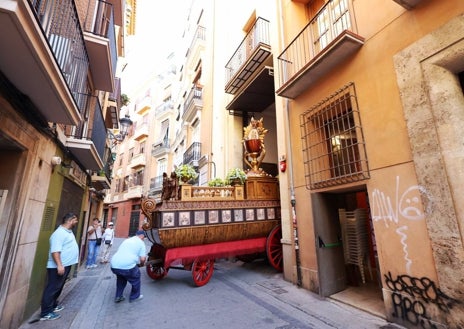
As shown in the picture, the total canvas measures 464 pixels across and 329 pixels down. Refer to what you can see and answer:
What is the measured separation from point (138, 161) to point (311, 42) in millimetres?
23490

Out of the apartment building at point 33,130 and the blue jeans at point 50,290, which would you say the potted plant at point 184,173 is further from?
the blue jeans at point 50,290

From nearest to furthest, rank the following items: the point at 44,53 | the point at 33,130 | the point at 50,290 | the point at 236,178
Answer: the point at 44,53 < the point at 33,130 < the point at 50,290 < the point at 236,178

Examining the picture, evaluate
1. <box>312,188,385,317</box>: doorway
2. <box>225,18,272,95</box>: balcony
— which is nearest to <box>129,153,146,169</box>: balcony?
<box>225,18,272,95</box>: balcony

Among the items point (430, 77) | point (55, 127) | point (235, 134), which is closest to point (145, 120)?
point (235, 134)

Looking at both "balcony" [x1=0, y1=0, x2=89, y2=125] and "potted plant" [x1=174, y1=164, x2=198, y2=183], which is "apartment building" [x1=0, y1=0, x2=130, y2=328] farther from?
"potted plant" [x1=174, y1=164, x2=198, y2=183]

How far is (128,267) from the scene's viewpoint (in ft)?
16.1

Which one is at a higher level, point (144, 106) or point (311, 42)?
point (144, 106)

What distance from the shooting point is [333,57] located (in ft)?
16.1

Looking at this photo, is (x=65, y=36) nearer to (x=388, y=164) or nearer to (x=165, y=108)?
(x=388, y=164)

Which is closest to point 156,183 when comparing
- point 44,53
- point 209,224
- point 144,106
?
point 144,106

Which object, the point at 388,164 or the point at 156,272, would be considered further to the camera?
the point at 156,272

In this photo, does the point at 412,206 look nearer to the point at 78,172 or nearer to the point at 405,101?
the point at 405,101

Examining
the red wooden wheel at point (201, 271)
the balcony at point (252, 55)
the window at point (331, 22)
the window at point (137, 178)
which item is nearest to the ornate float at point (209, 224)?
the red wooden wheel at point (201, 271)

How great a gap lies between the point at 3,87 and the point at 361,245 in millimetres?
7059
